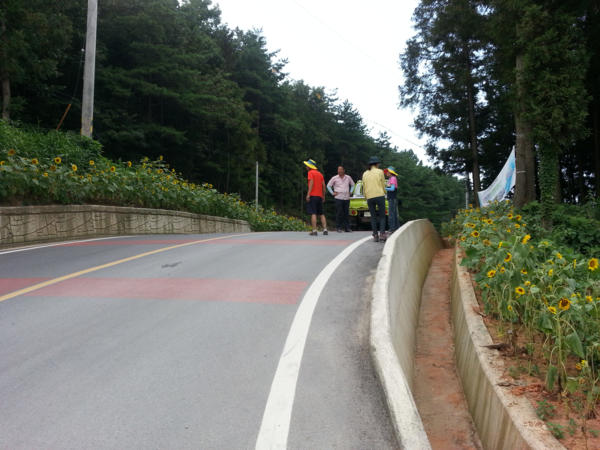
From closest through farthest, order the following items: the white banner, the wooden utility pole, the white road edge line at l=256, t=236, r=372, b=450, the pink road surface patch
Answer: the white road edge line at l=256, t=236, r=372, b=450 → the pink road surface patch → the wooden utility pole → the white banner

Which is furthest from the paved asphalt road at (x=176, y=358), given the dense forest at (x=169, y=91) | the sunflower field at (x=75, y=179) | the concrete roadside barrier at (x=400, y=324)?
the dense forest at (x=169, y=91)

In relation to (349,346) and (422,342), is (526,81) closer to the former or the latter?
(422,342)

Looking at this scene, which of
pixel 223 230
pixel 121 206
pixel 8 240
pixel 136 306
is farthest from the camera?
pixel 223 230

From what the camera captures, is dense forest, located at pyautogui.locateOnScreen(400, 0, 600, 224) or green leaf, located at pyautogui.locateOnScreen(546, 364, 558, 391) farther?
dense forest, located at pyautogui.locateOnScreen(400, 0, 600, 224)

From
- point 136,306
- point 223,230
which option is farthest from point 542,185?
point 136,306

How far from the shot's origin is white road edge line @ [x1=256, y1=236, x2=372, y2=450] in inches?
129

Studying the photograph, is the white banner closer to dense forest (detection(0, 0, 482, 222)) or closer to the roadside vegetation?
the roadside vegetation

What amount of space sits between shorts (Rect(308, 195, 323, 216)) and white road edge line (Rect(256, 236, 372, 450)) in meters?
6.67

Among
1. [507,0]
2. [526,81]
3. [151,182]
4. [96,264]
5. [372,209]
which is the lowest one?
[96,264]

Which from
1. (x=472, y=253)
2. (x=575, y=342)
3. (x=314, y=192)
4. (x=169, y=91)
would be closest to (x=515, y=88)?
(x=314, y=192)

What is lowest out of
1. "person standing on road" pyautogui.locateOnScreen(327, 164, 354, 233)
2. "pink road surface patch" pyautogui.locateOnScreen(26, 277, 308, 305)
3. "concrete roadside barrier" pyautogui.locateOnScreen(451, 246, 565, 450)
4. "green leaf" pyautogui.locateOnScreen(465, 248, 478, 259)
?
"concrete roadside barrier" pyautogui.locateOnScreen(451, 246, 565, 450)

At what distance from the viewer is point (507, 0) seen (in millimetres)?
15055

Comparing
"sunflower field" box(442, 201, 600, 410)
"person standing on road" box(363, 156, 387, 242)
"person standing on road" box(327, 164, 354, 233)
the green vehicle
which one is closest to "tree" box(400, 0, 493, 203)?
the green vehicle

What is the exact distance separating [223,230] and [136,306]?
556 inches
